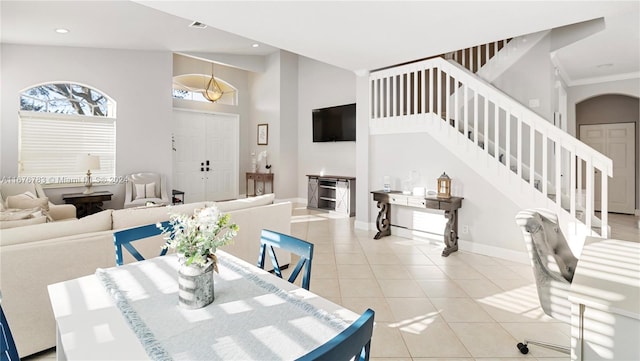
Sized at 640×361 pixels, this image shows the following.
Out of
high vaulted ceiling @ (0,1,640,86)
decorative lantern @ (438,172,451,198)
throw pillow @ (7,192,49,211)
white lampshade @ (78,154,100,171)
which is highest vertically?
high vaulted ceiling @ (0,1,640,86)

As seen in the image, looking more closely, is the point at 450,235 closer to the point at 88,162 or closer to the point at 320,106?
the point at 320,106

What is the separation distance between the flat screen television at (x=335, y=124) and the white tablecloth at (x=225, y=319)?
6.07 meters

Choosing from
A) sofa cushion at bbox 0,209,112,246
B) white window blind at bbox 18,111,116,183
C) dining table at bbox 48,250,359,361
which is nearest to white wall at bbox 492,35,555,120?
dining table at bbox 48,250,359,361

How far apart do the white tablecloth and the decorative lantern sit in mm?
3450

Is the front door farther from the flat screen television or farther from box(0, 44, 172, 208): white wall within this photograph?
box(0, 44, 172, 208): white wall

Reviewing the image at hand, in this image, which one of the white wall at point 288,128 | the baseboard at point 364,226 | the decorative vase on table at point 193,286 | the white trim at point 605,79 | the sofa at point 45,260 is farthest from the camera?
the white wall at point 288,128

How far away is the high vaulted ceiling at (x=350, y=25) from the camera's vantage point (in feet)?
10.5

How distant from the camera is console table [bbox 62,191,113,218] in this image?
5.56 m

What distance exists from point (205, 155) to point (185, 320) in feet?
25.7

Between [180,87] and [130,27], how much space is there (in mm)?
2962

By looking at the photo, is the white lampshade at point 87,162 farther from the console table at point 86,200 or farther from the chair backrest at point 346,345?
the chair backrest at point 346,345

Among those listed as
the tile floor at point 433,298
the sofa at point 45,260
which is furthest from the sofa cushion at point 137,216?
the tile floor at point 433,298

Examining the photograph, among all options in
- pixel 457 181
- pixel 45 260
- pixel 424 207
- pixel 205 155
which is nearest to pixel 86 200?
pixel 205 155

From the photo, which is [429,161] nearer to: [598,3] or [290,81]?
[598,3]
